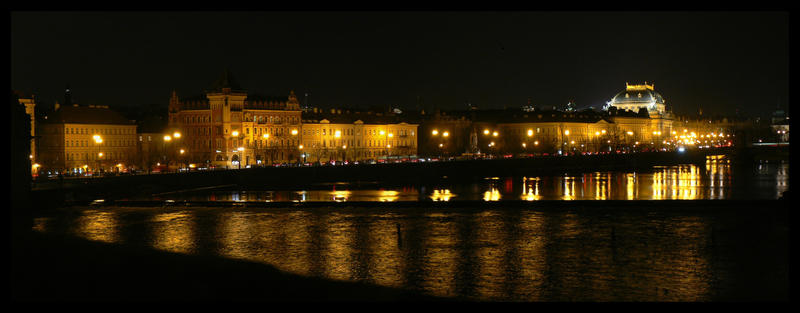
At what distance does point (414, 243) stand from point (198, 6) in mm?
20648

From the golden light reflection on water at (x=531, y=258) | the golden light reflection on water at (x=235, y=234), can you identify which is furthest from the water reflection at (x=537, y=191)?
the golden light reflection on water at (x=531, y=258)

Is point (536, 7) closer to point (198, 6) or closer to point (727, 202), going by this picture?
point (198, 6)

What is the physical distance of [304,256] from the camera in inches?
930

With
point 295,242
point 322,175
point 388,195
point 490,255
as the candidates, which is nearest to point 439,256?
point 490,255

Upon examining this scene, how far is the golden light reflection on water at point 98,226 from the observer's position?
1104 inches

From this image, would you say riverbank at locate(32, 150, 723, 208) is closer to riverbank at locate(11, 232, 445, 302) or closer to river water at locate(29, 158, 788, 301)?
river water at locate(29, 158, 788, 301)

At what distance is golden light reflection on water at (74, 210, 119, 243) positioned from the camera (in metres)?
28.0

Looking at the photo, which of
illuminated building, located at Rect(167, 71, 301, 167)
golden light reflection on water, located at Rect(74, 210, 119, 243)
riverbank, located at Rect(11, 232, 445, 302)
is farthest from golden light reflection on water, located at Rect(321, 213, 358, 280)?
illuminated building, located at Rect(167, 71, 301, 167)

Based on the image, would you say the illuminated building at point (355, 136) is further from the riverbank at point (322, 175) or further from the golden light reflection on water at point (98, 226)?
the golden light reflection on water at point (98, 226)

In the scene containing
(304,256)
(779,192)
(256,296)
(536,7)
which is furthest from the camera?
(779,192)

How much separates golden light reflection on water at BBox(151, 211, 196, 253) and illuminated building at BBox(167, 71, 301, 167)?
54.8 meters

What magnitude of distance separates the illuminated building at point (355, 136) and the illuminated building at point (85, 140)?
22.4 meters

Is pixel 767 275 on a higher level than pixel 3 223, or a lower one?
lower

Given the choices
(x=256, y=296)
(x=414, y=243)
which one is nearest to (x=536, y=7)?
(x=256, y=296)
